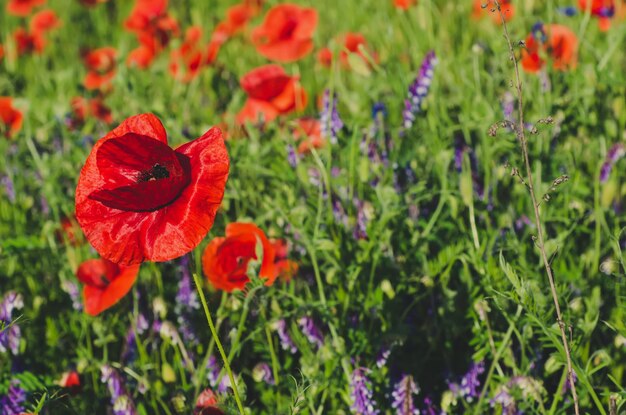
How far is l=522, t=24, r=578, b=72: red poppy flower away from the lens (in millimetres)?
Answer: 1901

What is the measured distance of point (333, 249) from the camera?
1.45m

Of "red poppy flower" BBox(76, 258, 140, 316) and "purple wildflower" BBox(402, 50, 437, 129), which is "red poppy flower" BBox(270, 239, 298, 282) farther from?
"purple wildflower" BBox(402, 50, 437, 129)

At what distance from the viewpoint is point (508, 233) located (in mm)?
1513

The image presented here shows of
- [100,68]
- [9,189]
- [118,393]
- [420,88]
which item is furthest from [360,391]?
[100,68]

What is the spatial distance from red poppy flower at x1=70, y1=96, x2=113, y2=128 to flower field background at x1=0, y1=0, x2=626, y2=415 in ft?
0.11

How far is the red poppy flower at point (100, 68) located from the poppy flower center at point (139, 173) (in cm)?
166

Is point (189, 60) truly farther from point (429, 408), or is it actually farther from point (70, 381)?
point (429, 408)

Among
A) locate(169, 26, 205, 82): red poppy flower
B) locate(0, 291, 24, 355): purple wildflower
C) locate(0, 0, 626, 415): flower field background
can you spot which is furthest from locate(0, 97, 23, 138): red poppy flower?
locate(0, 291, 24, 355): purple wildflower

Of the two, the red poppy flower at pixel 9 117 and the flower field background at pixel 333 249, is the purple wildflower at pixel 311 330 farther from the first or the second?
the red poppy flower at pixel 9 117

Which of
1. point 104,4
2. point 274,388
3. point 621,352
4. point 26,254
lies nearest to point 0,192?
point 26,254

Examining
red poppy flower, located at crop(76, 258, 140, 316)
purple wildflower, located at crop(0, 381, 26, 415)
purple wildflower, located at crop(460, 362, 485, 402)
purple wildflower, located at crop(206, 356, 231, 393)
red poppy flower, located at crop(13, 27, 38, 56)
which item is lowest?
red poppy flower, located at crop(13, 27, 38, 56)

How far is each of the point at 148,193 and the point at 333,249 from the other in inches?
20.6

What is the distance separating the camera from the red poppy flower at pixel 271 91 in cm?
207

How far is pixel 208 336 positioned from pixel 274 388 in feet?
0.74
